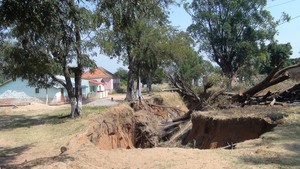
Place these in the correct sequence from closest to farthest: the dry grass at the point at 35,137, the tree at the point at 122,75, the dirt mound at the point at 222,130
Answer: the dry grass at the point at 35,137, the dirt mound at the point at 222,130, the tree at the point at 122,75

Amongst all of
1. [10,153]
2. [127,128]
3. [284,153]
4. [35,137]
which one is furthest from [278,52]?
[284,153]

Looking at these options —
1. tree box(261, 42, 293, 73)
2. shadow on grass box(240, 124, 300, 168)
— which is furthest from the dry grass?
tree box(261, 42, 293, 73)

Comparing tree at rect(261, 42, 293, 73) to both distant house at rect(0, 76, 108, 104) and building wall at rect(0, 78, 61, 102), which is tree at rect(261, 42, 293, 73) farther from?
building wall at rect(0, 78, 61, 102)

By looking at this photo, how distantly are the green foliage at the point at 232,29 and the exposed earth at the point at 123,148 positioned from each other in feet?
81.0

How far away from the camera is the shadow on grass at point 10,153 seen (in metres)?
12.4

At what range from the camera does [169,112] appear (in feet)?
80.7

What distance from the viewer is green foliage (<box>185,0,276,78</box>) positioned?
149 feet

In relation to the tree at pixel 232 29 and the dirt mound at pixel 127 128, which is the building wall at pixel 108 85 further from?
the dirt mound at pixel 127 128

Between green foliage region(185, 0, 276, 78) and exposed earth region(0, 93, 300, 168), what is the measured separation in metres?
24.7

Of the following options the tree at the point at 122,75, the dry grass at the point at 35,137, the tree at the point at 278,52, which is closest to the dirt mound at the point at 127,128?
the dry grass at the point at 35,137

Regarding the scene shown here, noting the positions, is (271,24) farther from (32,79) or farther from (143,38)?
(32,79)

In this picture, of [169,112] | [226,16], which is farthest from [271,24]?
[169,112]

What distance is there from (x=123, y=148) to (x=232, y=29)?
34.3 metres

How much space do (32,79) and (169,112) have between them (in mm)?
8883
